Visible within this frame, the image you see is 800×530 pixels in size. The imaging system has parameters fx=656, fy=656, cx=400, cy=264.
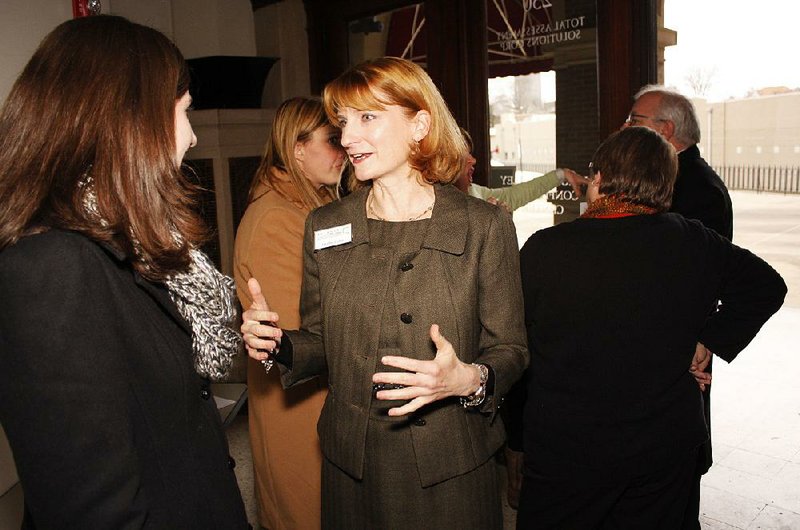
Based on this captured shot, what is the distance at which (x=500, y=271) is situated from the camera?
163 centimetres

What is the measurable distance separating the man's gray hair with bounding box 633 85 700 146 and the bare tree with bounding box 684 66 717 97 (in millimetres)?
696

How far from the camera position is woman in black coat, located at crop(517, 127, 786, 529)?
189 centimetres

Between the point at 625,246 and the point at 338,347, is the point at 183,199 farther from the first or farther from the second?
the point at 625,246

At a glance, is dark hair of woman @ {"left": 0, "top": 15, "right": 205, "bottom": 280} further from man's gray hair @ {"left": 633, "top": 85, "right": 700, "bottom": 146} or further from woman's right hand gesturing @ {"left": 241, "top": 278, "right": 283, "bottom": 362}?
man's gray hair @ {"left": 633, "top": 85, "right": 700, "bottom": 146}

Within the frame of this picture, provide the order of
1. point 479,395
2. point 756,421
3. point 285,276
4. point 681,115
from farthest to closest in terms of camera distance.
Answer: point 756,421 < point 681,115 < point 285,276 < point 479,395

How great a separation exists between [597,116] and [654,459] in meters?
2.07

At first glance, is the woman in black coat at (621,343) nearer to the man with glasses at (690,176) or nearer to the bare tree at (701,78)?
the man with glasses at (690,176)

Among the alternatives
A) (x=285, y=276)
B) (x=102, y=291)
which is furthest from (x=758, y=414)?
(x=102, y=291)

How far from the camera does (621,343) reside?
1.90 m

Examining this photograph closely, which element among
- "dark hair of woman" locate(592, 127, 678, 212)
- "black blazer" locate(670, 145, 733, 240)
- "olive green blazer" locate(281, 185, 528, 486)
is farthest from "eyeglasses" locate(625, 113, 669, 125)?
"olive green blazer" locate(281, 185, 528, 486)

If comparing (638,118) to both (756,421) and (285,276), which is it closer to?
(285,276)

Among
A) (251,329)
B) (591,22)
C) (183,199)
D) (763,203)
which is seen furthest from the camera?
(763,203)

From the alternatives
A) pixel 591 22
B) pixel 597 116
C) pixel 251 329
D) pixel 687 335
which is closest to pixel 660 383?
pixel 687 335

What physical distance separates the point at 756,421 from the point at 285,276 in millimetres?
3444
